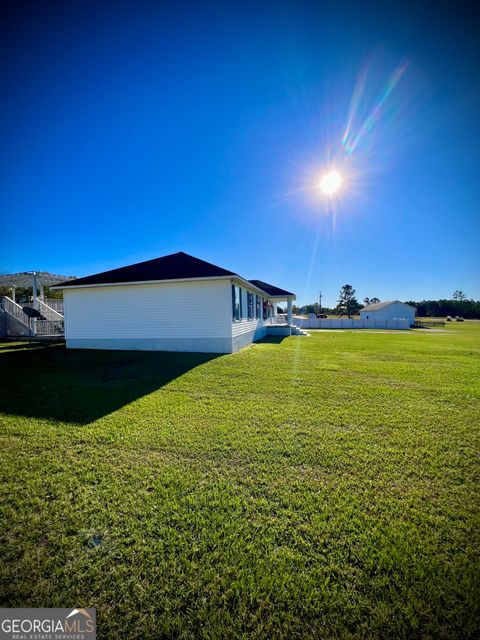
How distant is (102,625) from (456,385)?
7.96 metres

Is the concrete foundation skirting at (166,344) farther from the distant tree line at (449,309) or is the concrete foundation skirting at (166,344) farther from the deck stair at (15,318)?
the distant tree line at (449,309)

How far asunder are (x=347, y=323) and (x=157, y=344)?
2744cm

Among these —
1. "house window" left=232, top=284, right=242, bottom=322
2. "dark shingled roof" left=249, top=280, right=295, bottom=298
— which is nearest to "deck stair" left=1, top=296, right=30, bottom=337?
"house window" left=232, top=284, right=242, bottom=322

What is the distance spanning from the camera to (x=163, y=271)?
436 inches

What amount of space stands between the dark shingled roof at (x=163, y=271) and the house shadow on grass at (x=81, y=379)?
3.30 metres

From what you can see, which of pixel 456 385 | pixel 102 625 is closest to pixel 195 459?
pixel 102 625

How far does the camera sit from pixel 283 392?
554 centimetres

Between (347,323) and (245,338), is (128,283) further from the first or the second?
(347,323)

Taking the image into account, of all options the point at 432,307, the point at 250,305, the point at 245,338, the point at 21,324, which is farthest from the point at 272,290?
the point at 432,307

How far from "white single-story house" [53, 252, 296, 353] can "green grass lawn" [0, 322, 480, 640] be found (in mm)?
5524

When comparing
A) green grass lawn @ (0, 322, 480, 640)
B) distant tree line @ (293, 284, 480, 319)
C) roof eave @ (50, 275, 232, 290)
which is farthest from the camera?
distant tree line @ (293, 284, 480, 319)

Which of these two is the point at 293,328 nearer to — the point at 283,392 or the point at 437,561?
the point at 283,392

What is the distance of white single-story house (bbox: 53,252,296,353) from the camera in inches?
397

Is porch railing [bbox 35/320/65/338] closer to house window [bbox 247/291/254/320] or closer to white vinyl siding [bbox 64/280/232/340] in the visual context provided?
white vinyl siding [bbox 64/280/232/340]
